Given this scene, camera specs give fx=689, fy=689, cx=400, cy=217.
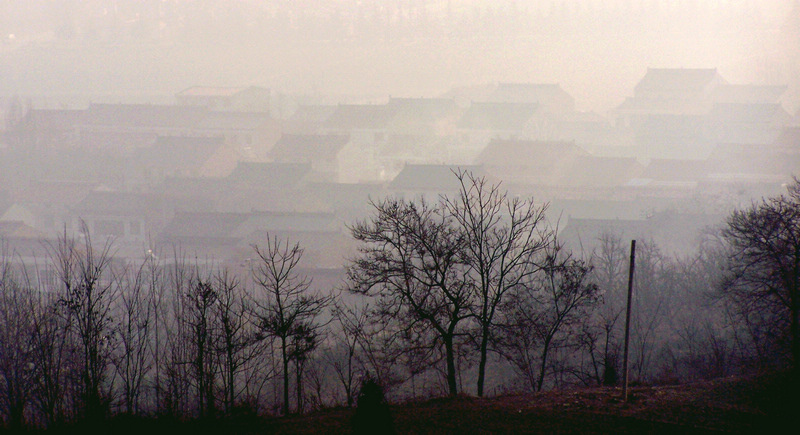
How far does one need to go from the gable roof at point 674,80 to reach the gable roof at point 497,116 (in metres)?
4.63

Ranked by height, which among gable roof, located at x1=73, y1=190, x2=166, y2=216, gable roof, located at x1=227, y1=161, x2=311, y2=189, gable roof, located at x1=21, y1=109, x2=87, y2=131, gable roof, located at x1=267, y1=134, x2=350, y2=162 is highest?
gable roof, located at x1=21, y1=109, x2=87, y2=131

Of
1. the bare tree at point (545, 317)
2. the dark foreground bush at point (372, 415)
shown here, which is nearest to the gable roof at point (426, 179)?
the bare tree at point (545, 317)

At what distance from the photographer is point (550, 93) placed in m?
25.7

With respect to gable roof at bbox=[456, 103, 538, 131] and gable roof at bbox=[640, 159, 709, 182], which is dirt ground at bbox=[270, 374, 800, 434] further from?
gable roof at bbox=[456, 103, 538, 131]

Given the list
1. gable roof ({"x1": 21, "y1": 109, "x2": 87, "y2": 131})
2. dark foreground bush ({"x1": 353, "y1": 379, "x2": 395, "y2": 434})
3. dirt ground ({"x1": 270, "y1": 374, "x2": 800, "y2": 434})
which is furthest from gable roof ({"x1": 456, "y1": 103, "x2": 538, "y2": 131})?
dark foreground bush ({"x1": 353, "y1": 379, "x2": 395, "y2": 434})

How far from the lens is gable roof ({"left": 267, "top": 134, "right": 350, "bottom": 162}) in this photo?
65.6 ft

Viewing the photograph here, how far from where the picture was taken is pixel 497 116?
23047mm

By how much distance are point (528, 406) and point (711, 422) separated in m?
0.96

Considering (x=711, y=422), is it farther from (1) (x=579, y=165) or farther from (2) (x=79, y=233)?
(1) (x=579, y=165)

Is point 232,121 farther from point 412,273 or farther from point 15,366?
point 412,273

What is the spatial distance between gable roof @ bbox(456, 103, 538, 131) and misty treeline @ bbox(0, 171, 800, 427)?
441 inches

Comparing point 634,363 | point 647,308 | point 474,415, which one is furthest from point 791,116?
point 474,415

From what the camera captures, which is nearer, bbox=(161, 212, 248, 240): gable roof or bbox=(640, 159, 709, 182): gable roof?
bbox=(161, 212, 248, 240): gable roof

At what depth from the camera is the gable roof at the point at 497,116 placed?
22656 millimetres
